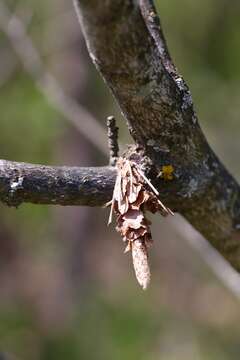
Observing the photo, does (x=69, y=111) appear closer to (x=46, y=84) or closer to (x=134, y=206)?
(x=46, y=84)

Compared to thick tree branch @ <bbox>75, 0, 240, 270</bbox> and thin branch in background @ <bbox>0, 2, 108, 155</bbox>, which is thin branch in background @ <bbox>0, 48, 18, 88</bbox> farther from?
thick tree branch @ <bbox>75, 0, 240, 270</bbox>

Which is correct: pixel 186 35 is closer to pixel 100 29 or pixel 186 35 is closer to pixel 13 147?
pixel 13 147

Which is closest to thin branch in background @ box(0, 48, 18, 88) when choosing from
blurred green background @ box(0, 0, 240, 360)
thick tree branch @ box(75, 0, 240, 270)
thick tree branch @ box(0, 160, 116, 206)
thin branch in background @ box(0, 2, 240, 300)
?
blurred green background @ box(0, 0, 240, 360)

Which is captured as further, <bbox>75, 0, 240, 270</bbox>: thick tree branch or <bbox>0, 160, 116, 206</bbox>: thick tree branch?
<bbox>0, 160, 116, 206</bbox>: thick tree branch

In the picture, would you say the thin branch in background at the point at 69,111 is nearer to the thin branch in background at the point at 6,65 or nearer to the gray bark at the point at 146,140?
the gray bark at the point at 146,140

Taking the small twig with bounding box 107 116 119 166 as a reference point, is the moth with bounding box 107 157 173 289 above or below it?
below

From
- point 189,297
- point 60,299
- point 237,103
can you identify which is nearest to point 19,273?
point 60,299

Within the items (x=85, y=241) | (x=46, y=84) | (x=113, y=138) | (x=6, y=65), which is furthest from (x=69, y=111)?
(x=85, y=241)
